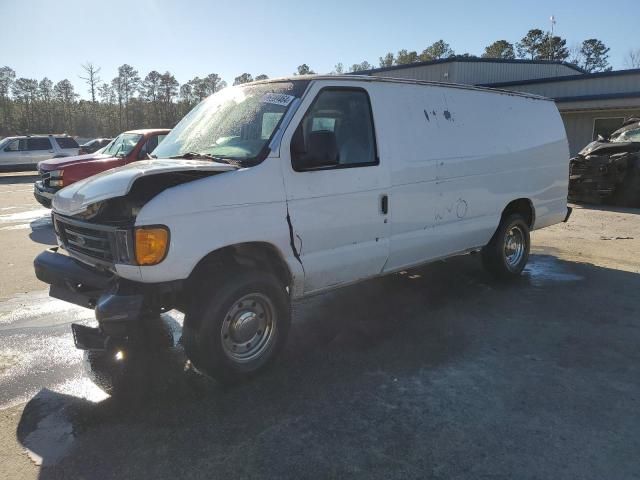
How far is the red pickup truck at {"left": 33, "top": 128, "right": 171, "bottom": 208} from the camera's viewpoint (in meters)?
10.2

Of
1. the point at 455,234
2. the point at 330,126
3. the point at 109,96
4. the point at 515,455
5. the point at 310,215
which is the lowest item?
the point at 515,455

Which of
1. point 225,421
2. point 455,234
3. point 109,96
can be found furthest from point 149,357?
point 109,96

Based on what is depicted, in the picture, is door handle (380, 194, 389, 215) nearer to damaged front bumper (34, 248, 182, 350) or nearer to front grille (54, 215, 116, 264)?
damaged front bumper (34, 248, 182, 350)

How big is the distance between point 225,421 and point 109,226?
1.48 metres

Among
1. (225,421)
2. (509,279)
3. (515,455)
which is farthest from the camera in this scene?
(509,279)

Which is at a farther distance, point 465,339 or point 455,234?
point 455,234

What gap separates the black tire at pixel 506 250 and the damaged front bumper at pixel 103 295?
4.09 meters

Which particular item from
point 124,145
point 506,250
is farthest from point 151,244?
point 124,145

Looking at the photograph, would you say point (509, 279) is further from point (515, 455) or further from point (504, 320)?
point (515, 455)

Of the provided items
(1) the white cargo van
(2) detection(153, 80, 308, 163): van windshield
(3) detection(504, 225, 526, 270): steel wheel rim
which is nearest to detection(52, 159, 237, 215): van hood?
(1) the white cargo van

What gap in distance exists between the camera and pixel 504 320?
504 centimetres

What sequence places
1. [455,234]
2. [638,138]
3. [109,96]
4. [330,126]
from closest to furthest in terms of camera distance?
[330,126], [455,234], [638,138], [109,96]

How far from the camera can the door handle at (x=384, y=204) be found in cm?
448

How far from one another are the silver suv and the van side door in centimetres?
2227
